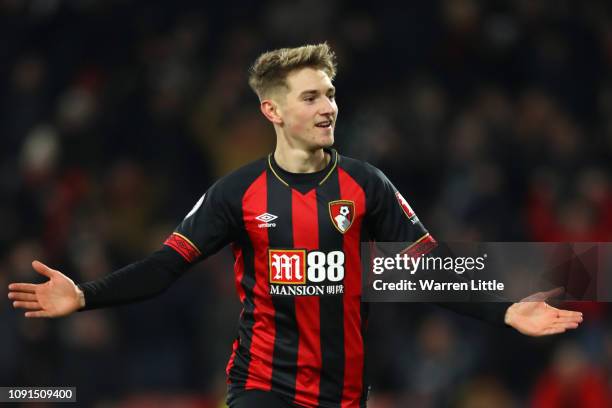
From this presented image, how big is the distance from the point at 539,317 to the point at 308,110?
1152mm

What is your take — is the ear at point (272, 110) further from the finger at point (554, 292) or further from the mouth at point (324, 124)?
the finger at point (554, 292)

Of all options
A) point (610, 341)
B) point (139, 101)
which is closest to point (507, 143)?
point (610, 341)

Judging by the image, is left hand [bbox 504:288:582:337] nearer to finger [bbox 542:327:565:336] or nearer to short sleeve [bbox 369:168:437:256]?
finger [bbox 542:327:565:336]

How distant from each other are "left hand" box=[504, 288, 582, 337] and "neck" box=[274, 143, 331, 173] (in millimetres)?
913

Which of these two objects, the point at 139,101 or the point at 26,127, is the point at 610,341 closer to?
the point at 139,101

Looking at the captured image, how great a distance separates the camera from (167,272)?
182 inches

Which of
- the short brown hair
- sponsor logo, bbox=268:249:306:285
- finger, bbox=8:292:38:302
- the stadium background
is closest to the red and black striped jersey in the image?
sponsor logo, bbox=268:249:306:285

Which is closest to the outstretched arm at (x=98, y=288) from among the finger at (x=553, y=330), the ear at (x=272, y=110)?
the ear at (x=272, y=110)

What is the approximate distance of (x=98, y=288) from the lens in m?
4.50

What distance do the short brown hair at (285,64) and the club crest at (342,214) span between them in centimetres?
50

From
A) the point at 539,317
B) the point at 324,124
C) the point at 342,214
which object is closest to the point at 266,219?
the point at 342,214

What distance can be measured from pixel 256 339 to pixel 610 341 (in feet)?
13.1

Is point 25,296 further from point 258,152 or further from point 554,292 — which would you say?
point 258,152

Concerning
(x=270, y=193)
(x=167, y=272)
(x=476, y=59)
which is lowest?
(x=167, y=272)
